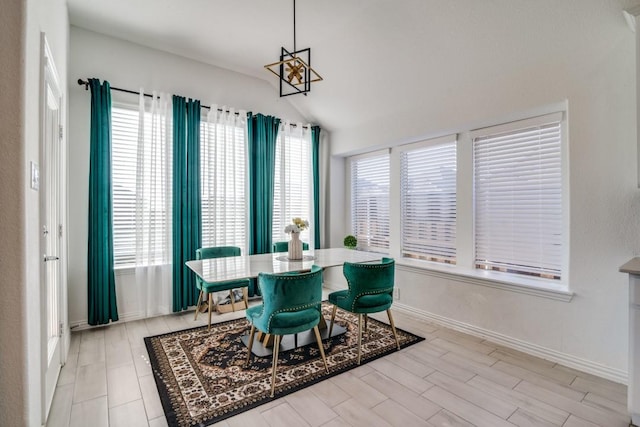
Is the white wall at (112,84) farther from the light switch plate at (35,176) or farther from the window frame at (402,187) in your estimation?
the window frame at (402,187)

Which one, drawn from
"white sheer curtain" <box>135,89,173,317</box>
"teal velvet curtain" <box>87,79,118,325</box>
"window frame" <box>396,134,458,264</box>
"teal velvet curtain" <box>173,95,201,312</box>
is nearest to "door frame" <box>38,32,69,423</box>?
"teal velvet curtain" <box>87,79,118,325</box>

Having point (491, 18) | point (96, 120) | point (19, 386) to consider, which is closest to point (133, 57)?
point (96, 120)

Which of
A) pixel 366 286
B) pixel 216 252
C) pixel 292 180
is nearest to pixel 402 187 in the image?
pixel 292 180

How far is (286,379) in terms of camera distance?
2.38m

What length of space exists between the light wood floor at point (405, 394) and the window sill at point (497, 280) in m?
0.59

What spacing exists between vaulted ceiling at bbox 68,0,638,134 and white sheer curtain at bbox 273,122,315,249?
90 centimetres

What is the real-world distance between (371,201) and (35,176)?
4016 millimetres

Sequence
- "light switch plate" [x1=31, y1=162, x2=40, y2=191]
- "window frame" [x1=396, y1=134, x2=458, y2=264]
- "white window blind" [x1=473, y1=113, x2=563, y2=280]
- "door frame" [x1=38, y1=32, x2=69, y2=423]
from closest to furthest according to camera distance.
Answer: "light switch plate" [x1=31, y1=162, x2=40, y2=191] < "door frame" [x1=38, y1=32, x2=69, y2=423] < "white window blind" [x1=473, y1=113, x2=563, y2=280] < "window frame" [x1=396, y1=134, x2=458, y2=264]

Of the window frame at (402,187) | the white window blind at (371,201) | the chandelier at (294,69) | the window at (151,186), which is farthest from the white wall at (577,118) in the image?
the window at (151,186)

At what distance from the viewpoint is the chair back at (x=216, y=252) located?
3.57m

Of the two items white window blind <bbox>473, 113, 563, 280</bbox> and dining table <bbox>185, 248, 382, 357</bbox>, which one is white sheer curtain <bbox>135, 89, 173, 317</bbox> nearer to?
dining table <bbox>185, 248, 382, 357</bbox>

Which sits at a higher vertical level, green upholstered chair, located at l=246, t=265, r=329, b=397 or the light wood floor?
green upholstered chair, located at l=246, t=265, r=329, b=397

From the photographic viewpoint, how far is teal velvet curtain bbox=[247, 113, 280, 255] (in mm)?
4332

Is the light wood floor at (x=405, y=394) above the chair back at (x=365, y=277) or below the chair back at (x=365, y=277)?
A: below
